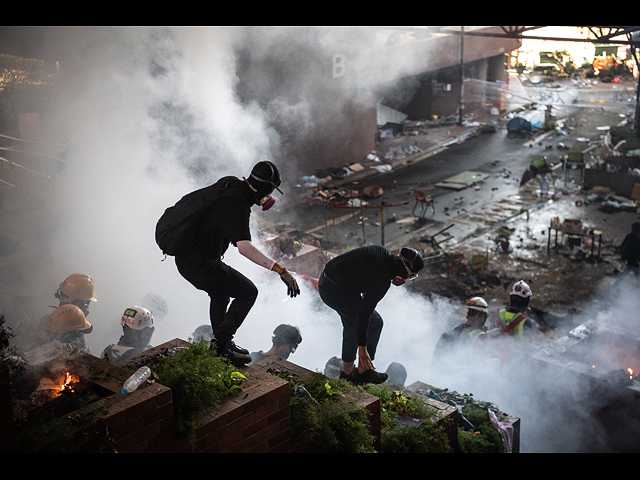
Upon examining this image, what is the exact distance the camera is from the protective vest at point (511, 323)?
302 inches

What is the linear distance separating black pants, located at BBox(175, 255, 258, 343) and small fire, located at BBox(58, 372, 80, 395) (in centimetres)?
99

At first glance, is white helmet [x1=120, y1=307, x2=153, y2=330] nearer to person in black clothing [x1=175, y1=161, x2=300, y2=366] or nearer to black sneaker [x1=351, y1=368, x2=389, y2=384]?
person in black clothing [x1=175, y1=161, x2=300, y2=366]

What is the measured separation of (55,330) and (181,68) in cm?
699

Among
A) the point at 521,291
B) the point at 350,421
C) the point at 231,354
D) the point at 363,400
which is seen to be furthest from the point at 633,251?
the point at 231,354

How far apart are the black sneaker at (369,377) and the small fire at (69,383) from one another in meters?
2.32

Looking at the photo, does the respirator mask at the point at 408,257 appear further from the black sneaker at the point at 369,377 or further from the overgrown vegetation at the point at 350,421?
the overgrown vegetation at the point at 350,421

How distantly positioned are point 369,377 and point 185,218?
2128 millimetres

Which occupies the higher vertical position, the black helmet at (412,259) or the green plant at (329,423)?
the black helmet at (412,259)

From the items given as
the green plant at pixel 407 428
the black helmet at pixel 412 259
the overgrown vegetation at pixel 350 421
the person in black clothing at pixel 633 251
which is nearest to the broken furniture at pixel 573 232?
the person in black clothing at pixel 633 251

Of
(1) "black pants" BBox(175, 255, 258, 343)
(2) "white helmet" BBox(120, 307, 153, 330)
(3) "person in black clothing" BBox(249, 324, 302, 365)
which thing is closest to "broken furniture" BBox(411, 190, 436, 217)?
(3) "person in black clothing" BBox(249, 324, 302, 365)

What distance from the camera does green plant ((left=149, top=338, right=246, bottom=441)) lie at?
4.11 meters

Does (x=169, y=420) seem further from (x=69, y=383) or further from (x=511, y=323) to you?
(x=511, y=323)

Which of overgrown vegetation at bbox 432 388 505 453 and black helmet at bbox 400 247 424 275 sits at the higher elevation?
black helmet at bbox 400 247 424 275

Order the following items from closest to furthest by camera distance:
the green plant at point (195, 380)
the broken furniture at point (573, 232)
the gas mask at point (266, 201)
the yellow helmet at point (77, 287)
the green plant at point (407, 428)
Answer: the green plant at point (195, 380), the gas mask at point (266, 201), the green plant at point (407, 428), the yellow helmet at point (77, 287), the broken furniture at point (573, 232)
